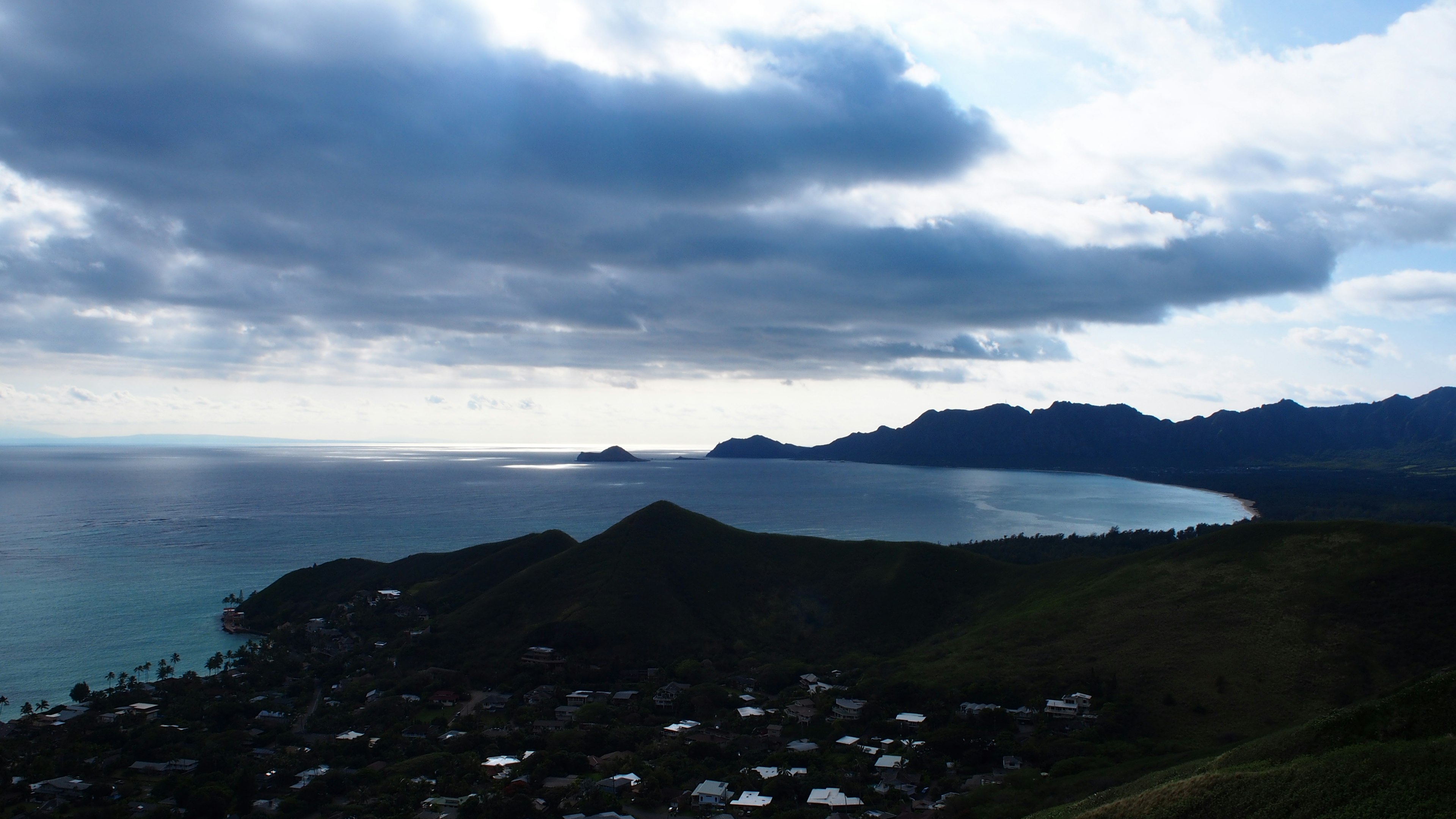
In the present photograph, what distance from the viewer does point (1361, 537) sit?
7675 centimetres

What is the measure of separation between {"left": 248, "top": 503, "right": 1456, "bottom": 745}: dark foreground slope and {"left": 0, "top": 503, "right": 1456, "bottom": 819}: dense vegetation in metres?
0.34

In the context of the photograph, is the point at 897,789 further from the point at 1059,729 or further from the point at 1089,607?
the point at 1089,607

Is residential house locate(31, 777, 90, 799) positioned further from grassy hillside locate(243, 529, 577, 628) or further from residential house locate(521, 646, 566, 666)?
grassy hillside locate(243, 529, 577, 628)

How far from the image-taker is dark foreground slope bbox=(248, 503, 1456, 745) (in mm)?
59594

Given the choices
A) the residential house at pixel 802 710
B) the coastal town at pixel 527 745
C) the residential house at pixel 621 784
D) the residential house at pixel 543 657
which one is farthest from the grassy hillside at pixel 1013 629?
the residential house at pixel 621 784

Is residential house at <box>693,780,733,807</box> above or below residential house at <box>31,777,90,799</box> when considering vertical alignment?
above

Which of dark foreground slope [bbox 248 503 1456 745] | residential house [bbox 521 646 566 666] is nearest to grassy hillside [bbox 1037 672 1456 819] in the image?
dark foreground slope [bbox 248 503 1456 745]

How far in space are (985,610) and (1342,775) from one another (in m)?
60.8

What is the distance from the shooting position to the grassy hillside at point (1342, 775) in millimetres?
26531

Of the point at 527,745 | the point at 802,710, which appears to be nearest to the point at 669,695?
the point at 802,710

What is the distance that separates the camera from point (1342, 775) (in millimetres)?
28656

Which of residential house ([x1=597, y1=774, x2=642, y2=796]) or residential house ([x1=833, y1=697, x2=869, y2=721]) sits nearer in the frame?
residential house ([x1=597, y1=774, x2=642, y2=796])

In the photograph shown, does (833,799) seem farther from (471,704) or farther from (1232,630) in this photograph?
(1232,630)

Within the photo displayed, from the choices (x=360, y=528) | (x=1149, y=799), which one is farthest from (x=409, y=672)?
(x=360, y=528)
